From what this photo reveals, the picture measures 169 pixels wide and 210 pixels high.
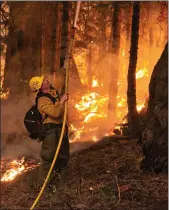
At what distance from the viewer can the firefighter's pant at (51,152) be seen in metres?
6.85

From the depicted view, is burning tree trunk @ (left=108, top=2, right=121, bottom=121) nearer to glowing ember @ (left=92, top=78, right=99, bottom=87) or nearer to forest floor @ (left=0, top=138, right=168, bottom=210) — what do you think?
forest floor @ (left=0, top=138, right=168, bottom=210)

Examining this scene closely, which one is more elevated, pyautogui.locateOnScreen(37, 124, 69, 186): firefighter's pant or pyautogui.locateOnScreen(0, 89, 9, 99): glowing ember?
pyautogui.locateOnScreen(0, 89, 9, 99): glowing ember

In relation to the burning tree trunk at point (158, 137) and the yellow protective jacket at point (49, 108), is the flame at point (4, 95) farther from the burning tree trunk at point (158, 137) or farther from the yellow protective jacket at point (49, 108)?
the burning tree trunk at point (158, 137)

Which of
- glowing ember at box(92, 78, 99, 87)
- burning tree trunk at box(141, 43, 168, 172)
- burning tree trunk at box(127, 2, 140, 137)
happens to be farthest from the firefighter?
glowing ember at box(92, 78, 99, 87)

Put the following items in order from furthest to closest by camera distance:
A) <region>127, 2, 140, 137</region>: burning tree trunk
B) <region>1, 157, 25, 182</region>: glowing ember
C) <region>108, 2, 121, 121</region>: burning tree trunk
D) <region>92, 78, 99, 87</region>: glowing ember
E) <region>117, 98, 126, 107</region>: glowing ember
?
1. <region>92, 78, 99, 87</region>: glowing ember
2. <region>117, 98, 126, 107</region>: glowing ember
3. <region>108, 2, 121, 121</region>: burning tree trunk
4. <region>127, 2, 140, 137</region>: burning tree trunk
5. <region>1, 157, 25, 182</region>: glowing ember

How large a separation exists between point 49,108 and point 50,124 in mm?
467

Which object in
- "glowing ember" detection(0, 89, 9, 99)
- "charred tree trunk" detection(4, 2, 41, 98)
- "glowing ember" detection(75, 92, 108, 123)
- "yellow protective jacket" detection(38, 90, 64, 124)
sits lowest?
"yellow protective jacket" detection(38, 90, 64, 124)

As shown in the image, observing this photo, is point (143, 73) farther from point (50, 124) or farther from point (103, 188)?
point (103, 188)

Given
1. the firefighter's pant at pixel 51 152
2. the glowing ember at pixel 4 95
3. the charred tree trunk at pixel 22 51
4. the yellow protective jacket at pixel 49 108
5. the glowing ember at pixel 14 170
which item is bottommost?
the glowing ember at pixel 14 170

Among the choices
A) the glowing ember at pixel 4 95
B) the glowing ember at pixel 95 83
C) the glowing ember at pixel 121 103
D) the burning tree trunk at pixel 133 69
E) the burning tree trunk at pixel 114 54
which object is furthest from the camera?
the glowing ember at pixel 95 83

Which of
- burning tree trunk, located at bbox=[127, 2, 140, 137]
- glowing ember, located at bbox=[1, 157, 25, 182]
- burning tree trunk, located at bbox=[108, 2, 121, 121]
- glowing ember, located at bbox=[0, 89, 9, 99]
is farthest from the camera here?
glowing ember, located at bbox=[0, 89, 9, 99]

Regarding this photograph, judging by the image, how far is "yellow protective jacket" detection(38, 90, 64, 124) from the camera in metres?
6.39

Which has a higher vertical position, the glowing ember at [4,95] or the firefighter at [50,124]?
the glowing ember at [4,95]

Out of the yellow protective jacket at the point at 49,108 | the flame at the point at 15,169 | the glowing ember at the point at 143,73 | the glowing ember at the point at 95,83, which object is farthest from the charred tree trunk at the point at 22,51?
the yellow protective jacket at the point at 49,108
